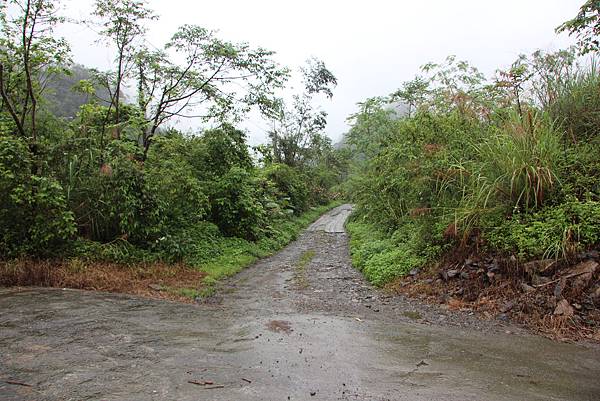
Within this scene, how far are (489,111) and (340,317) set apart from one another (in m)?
6.08

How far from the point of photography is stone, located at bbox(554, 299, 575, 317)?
4953 millimetres

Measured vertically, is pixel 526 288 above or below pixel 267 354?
above

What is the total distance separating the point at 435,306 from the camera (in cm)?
632

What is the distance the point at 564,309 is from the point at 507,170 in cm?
230

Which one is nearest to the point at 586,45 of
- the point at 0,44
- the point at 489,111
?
the point at 489,111

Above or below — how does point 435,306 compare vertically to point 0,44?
below

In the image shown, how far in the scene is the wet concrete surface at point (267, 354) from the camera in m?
3.06

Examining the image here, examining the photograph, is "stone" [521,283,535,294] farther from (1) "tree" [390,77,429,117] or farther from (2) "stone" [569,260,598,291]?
(1) "tree" [390,77,429,117]

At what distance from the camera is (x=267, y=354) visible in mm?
3916

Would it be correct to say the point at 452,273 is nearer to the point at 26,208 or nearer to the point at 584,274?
the point at 584,274

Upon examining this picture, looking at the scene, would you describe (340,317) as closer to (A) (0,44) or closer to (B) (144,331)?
(B) (144,331)

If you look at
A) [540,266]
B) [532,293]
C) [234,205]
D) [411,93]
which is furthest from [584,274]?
[411,93]

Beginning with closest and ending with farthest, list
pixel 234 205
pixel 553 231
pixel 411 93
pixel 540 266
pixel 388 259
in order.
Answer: pixel 540 266 → pixel 553 231 → pixel 388 259 → pixel 234 205 → pixel 411 93

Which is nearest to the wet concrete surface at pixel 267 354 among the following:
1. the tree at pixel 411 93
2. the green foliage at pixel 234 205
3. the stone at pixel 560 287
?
the stone at pixel 560 287
